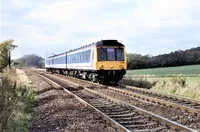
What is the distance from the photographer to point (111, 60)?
Result: 24.5 meters

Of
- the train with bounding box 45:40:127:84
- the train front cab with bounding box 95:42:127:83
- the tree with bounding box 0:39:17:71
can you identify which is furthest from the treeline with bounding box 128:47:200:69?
the train front cab with bounding box 95:42:127:83

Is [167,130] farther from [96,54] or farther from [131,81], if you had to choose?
[131,81]

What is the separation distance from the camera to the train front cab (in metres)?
24.1

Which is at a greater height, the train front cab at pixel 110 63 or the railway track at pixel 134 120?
the train front cab at pixel 110 63

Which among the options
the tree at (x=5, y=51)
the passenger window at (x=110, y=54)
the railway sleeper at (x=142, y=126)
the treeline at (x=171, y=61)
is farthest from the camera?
the treeline at (x=171, y=61)

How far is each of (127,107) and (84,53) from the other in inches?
618

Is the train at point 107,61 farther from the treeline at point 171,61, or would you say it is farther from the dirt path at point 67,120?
the treeline at point 171,61

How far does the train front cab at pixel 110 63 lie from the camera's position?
950 inches

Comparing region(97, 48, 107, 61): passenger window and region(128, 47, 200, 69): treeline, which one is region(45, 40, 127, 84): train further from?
region(128, 47, 200, 69): treeline

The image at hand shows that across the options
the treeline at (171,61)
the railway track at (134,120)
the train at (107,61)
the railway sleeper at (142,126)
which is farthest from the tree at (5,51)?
the railway sleeper at (142,126)

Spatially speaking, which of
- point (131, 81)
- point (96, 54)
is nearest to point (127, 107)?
point (96, 54)

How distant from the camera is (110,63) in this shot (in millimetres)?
24453

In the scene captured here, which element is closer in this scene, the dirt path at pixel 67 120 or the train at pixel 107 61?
the dirt path at pixel 67 120

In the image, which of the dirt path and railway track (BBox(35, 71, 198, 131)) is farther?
the dirt path
